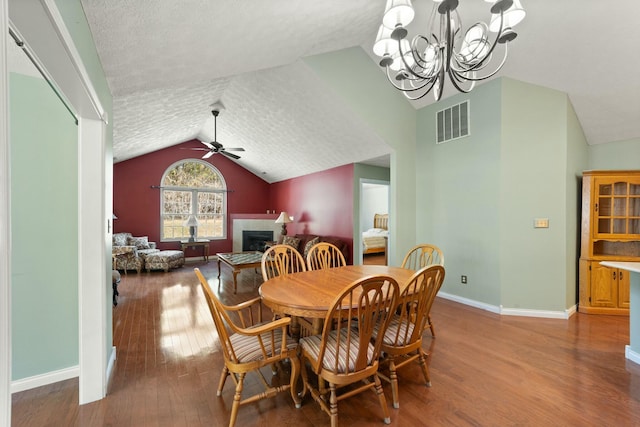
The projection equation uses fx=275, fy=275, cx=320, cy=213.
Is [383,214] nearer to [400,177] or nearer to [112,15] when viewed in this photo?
[400,177]

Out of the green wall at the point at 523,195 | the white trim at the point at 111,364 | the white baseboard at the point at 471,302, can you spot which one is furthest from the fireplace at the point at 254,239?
the green wall at the point at 523,195

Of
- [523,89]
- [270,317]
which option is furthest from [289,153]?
[523,89]

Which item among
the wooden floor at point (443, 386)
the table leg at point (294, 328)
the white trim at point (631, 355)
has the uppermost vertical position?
the table leg at point (294, 328)

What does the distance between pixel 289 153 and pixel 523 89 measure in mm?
4129

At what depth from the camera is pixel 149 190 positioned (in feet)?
23.6

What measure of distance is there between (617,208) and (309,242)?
15.0ft

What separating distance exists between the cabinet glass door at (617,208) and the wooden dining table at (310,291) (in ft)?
9.51

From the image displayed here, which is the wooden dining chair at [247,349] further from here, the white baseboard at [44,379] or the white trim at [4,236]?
the white baseboard at [44,379]

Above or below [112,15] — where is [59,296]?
below

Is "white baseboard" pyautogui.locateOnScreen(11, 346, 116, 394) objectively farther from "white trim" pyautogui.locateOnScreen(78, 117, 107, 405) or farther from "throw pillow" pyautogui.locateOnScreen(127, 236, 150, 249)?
"throw pillow" pyautogui.locateOnScreen(127, 236, 150, 249)

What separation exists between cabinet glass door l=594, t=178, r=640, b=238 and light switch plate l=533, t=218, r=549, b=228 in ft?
2.28

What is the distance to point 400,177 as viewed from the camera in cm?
432

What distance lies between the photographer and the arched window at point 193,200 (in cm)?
747

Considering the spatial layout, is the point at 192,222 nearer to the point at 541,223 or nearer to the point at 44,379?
the point at 44,379
